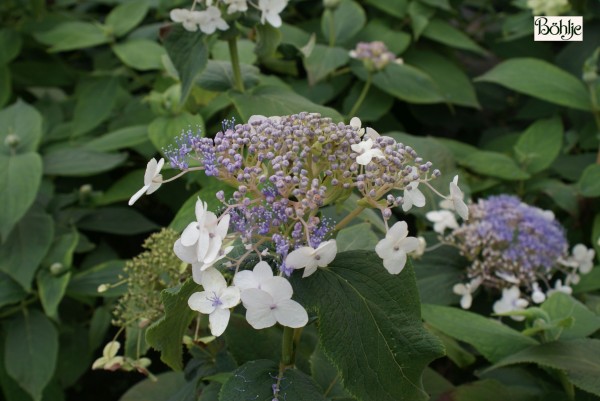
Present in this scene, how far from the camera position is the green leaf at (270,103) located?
148 centimetres

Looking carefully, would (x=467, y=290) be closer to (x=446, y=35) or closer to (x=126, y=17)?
(x=446, y=35)

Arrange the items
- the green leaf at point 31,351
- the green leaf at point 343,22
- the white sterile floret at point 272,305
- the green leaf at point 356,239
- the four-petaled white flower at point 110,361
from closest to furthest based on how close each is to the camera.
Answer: the white sterile floret at point 272,305
the green leaf at point 356,239
the four-petaled white flower at point 110,361
the green leaf at point 31,351
the green leaf at point 343,22

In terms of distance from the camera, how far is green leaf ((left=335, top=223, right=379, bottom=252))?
1160 mm

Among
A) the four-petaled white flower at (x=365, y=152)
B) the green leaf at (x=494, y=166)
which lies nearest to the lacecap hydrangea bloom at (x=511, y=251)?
the green leaf at (x=494, y=166)

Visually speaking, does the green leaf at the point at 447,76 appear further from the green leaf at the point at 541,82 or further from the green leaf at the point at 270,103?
the green leaf at the point at 270,103

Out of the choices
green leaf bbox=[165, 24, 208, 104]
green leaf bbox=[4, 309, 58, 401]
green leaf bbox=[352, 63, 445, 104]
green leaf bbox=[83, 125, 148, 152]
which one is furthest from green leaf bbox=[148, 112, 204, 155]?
green leaf bbox=[352, 63, 445, 104]

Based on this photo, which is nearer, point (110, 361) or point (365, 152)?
point (365, 152)

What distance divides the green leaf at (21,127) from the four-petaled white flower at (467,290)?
3.25 feet

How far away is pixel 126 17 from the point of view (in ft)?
7.41

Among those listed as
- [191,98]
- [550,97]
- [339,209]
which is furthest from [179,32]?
[550,97]

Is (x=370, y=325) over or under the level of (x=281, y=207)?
under

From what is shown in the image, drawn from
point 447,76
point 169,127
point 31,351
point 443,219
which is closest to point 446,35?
point 447,76

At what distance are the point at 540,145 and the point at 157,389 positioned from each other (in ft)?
3.77

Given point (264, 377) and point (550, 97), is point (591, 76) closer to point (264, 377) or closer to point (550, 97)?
point (550, 97)
